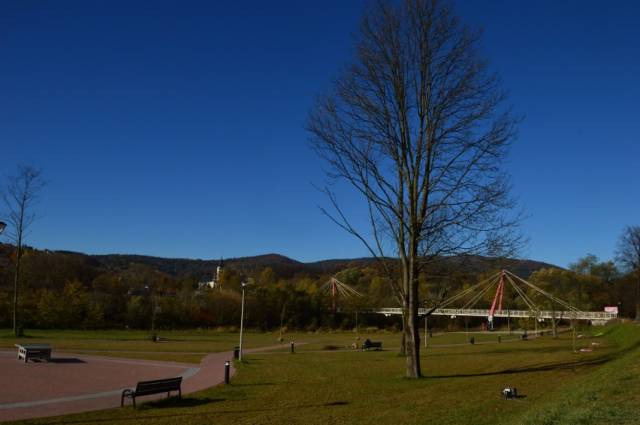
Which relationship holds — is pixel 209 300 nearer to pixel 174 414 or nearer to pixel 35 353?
pixel 35 353

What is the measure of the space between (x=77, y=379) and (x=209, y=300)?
204ft

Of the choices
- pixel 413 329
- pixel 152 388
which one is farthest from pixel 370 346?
pixel 152 388

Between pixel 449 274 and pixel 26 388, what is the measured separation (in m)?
14.1

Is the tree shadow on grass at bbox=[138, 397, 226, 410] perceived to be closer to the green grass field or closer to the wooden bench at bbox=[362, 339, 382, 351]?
the green grass field

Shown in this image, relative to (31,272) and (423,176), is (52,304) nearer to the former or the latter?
(31,272)

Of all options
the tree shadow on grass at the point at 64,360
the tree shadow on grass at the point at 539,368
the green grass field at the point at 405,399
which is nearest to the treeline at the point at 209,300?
the tree shadow on grass at the point at 64,360

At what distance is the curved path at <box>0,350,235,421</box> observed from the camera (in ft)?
44.5

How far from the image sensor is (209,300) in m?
80.2

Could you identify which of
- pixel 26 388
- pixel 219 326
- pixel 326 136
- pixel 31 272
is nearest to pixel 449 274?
pixel 326 136

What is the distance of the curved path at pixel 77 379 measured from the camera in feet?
44.5

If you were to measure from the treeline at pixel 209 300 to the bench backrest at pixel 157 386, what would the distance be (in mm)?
41481

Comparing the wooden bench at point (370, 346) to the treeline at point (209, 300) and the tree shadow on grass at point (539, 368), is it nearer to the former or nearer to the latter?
the tree shadow on grass at point (539, 368)

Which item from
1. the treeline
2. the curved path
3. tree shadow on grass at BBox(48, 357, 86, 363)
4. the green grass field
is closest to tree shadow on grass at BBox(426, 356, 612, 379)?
the green grass field

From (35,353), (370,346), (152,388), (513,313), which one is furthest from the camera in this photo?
(513,313)
